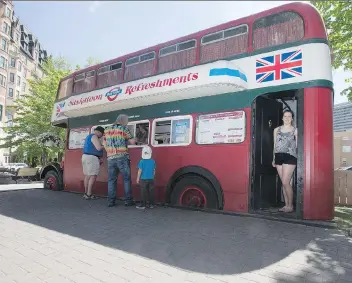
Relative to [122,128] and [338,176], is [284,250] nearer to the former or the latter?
[122,128]

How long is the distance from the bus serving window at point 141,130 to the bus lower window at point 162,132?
0.30 metres

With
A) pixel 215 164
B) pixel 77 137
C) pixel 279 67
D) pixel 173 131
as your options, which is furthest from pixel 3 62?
pixel 279 67

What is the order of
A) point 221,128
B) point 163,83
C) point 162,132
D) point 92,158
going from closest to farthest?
point 221,128 < point 163,83 < point 162,132 < point 92,158

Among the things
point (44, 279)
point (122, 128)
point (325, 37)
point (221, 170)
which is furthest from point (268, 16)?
point (44, 279)

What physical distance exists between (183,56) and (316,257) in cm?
469

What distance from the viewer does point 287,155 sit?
17.0ft

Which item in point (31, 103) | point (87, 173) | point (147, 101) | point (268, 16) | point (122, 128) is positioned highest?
point (31, 103)

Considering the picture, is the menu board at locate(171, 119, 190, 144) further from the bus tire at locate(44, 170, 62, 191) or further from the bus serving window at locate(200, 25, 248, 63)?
the bus tire at locate(44, 170, 62, 191)

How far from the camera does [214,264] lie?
2793 millimetres

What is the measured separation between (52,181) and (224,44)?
7.28 meters

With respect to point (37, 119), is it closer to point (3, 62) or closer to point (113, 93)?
point (113, 93)

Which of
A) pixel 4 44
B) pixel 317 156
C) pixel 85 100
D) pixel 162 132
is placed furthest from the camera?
pixel 4 44

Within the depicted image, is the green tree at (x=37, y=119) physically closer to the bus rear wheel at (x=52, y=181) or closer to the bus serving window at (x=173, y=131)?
the bus rear wheel at (x=52, y=181)

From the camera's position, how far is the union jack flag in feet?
15.8
